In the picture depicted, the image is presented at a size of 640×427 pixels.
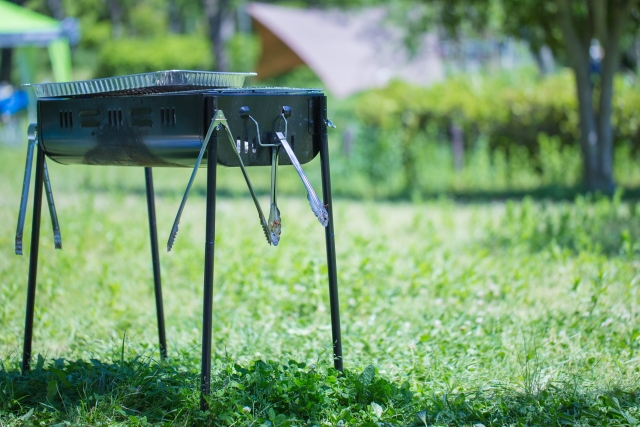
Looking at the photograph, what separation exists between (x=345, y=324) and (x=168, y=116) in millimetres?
1812

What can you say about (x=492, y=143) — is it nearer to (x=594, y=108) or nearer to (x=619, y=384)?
(x=594, y=108)

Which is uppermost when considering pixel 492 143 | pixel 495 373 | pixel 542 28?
pixel 542 28

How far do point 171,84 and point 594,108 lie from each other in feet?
26.6

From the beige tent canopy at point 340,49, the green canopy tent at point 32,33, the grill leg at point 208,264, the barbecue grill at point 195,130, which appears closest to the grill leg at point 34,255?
the barbecue grill at point 195,130

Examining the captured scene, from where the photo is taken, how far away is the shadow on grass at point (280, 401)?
109 inches

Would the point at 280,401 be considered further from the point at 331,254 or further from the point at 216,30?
the point at 216,30

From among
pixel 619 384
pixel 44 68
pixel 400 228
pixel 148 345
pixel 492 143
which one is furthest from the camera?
pixel 44 68

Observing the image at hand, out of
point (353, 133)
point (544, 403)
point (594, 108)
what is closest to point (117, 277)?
point (544, 403)

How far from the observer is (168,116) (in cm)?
279

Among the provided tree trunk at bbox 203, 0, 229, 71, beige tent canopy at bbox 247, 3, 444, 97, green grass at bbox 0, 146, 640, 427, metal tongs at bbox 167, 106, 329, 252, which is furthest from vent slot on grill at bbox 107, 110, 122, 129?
tree trunk at bbox 203, 0, 229, 71

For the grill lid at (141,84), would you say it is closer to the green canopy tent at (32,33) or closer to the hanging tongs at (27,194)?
the hanging tongs at (27,194)

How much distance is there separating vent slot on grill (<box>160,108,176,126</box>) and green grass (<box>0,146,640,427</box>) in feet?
3.34

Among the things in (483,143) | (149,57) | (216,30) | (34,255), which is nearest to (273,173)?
(34,255)

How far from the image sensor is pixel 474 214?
713cm
